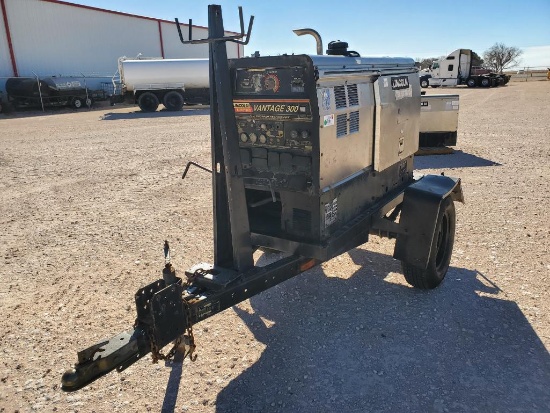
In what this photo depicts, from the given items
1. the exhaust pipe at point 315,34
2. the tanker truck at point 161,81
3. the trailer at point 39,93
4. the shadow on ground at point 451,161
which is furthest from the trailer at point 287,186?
the trailer at point 39,93

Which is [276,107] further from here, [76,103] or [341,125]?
[76,103]

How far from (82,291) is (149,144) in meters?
9.88

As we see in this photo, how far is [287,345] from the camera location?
3830 millimetres

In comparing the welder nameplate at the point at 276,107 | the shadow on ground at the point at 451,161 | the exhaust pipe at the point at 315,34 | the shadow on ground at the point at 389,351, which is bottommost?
the shadow on ground at the point at 389,351

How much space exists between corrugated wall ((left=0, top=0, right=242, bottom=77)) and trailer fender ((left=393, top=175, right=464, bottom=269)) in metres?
30.8

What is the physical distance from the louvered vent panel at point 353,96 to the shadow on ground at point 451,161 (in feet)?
22.5

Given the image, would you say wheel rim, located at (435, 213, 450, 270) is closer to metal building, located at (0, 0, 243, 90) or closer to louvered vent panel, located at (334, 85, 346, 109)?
louvered vent panel, located at (334, 85, 346, 109)

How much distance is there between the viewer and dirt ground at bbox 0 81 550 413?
325 centimetres

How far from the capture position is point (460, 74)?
135 feet

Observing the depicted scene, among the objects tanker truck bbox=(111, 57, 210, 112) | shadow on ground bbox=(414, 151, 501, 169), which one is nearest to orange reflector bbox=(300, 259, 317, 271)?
shadow on ground bbox=(414, 151, 501, 169)

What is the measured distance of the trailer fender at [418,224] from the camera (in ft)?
14.1

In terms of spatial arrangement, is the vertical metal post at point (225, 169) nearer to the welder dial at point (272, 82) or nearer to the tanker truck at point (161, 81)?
the welder dial at point (272, 82)

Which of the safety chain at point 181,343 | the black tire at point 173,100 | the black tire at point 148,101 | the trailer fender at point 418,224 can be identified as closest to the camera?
the safety chain at point 181,343

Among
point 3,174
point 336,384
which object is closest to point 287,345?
point 336,384
